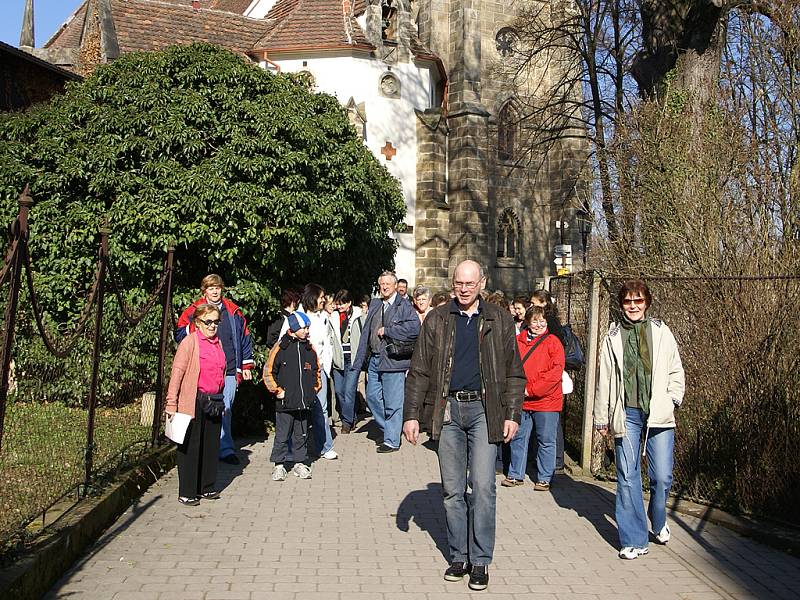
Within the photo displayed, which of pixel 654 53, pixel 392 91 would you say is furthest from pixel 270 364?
pixel 392 91

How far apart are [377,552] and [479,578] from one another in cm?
105

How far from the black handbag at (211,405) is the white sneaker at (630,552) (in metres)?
3.65

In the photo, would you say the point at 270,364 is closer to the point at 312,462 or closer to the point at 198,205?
the point at 312,462

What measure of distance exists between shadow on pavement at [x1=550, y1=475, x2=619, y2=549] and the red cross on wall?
72.5 ft

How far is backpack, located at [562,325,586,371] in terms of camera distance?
10.2 metres

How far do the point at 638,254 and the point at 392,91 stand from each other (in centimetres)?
1991

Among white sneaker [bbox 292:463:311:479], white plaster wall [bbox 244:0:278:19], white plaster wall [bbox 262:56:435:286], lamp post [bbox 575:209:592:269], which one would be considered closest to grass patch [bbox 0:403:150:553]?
white sneaker [bbox 292:463:311:479]

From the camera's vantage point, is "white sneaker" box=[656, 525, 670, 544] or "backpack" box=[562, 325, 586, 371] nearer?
"white sneaker" box=[656, 525, 670, 544]

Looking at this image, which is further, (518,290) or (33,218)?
(518,290)

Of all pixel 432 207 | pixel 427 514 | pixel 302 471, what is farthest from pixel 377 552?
pixel 432 207

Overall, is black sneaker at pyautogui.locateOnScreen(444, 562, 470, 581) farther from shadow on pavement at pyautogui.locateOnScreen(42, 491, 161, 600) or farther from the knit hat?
the knit hat

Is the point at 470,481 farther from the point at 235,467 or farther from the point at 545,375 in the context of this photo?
the point at 235,467

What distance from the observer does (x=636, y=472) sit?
6809 millimetres

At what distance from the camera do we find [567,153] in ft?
119
